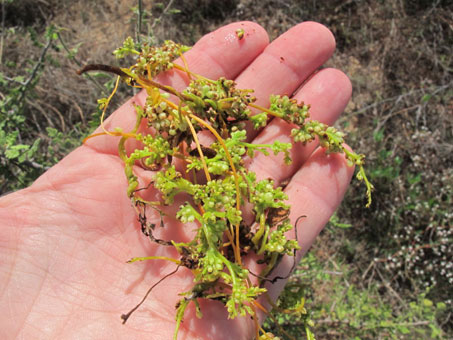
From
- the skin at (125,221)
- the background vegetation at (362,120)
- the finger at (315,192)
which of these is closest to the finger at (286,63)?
the skin at (125,221)

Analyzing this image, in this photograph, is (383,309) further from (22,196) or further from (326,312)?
(22,196)

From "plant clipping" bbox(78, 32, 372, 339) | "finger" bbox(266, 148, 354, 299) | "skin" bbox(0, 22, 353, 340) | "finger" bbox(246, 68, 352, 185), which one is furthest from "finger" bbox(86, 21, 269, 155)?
"finger" bbox(266, 148, 354, 299)

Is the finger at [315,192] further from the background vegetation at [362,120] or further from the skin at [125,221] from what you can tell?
the background vegetation at [362,120]

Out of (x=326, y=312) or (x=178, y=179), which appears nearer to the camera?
(x=178, y=179)

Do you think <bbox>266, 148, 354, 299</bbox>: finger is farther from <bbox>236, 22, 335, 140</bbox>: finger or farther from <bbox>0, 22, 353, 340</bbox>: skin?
<bbox>236, 22, 335, 140</bbox>: finger

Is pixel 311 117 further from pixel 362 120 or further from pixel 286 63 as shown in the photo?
pixel 362 120

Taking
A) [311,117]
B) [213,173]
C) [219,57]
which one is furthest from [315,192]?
[219,57]

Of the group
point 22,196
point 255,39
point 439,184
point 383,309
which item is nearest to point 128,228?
point 22,196
